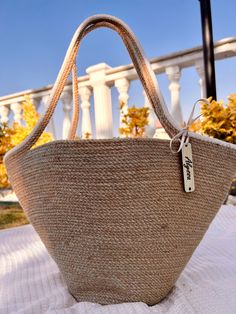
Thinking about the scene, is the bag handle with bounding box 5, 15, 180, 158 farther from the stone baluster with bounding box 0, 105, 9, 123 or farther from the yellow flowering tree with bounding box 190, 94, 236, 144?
the stone baluster with bounding box 0, 105, 9, 123

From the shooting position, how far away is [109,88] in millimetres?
2451

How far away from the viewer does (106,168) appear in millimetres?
407

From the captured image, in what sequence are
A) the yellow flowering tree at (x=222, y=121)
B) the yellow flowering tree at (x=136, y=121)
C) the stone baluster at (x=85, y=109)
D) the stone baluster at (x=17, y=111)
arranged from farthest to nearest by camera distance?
the stone baluster at (x=17, y=111) < the stone baluster at (x=85, y=109) < the yellow flowering tree at (x=136, y=121) < the yellow flowering tree at (x=222, y=121)

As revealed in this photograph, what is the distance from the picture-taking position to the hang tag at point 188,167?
42 centimetres

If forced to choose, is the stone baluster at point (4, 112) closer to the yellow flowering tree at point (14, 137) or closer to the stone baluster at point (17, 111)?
the stone baluster at point (17, 111)

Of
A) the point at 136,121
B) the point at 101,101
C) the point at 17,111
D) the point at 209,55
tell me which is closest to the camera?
the point at 209,55

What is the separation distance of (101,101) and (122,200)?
1994 mm

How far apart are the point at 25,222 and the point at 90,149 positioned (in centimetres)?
136

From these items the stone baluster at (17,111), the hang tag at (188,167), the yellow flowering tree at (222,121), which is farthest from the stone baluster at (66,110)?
the hang tag at (188,167)

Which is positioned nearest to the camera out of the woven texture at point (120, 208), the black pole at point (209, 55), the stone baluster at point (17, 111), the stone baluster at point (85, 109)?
the woven texture at point (120, 208)

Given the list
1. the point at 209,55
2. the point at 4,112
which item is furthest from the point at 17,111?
the point at 209,55

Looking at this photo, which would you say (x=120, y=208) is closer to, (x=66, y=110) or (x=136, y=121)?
(x=136, y=121)

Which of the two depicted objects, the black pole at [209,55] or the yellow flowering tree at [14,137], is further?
the yellow flowering tree at [14,137]

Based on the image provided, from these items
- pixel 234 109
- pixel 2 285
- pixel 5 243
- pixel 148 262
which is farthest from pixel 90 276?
pixel 234 109
